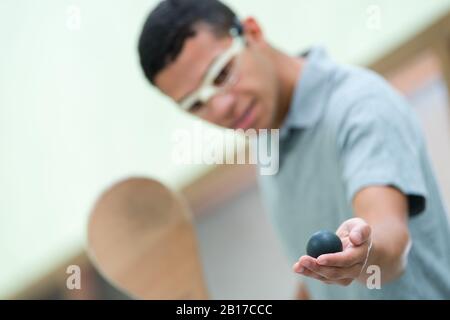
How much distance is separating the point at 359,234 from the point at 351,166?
159 mm

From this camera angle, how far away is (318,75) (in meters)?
0.71

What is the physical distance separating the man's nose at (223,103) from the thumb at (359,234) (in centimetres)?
32

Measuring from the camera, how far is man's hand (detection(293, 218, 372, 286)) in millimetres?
399

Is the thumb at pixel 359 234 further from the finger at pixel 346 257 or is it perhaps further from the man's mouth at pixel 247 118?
the man's mouth at pixel 247 118

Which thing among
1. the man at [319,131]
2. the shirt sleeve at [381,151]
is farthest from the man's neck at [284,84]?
the shirt sleeve at [381,151]

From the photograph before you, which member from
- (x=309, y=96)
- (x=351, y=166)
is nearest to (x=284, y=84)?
(x=309, y=96)

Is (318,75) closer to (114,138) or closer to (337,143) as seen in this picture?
(337,143)

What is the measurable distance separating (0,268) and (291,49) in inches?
32.9

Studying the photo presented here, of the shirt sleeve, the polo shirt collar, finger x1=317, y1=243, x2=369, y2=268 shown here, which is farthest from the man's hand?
the polo shirt collar

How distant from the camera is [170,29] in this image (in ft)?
2.24

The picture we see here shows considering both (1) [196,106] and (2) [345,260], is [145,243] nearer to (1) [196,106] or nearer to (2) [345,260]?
(1) [196,106]

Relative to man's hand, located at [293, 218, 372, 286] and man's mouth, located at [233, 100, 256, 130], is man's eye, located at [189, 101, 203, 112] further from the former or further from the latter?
man's hand, located at [293, 218, 372, 286]

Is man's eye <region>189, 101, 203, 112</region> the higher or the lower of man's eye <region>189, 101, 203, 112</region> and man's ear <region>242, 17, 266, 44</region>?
the lower

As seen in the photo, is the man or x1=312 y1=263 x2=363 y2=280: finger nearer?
x1=312 y1=263 x2=363 y2=280: finger
